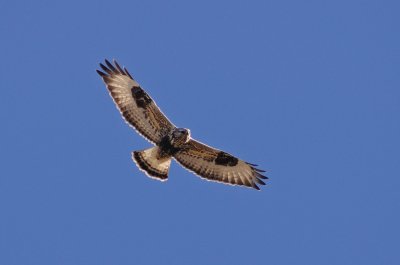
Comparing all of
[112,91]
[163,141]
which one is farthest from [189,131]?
[112,91]

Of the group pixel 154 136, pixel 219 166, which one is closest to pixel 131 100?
pixel 154 136

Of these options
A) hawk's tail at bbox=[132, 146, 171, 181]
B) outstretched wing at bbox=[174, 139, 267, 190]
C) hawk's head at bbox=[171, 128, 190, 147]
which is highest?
outstretched wing at bbox=[174, 139, 267, 190]

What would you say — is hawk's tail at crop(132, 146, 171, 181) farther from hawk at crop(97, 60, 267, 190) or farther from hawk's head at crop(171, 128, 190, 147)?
hawk's head at crop(171, 128, 190, 147)

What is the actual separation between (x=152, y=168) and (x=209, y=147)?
131cm

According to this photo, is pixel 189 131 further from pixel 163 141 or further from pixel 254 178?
pixel 254 178

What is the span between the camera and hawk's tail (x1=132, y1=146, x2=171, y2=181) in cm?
2005

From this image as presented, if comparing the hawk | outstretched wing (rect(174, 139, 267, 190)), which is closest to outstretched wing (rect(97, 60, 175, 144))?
the hawk

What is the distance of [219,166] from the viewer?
Result: 20438 mm

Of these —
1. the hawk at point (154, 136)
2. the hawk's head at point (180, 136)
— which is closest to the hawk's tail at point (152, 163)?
the hawk at point (154, 136)

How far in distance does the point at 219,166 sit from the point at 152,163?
1.49 metres

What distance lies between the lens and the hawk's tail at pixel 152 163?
20047 mm

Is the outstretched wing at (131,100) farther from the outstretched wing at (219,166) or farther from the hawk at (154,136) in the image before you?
the outstretched wing at (219,166)

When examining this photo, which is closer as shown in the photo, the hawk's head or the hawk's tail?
the hawk's head

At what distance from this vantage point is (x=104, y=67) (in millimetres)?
20000
